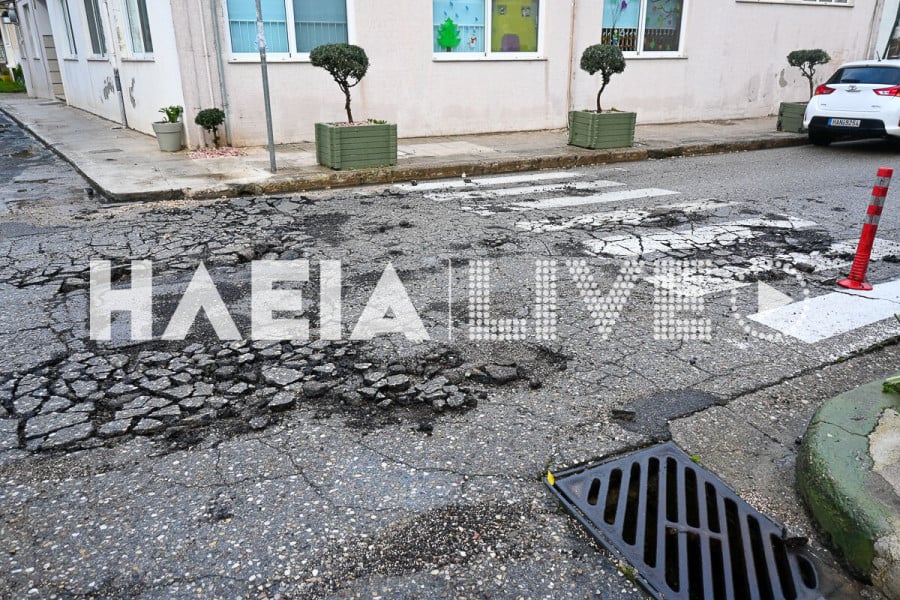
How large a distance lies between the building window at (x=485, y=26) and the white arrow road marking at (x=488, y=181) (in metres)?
4.14

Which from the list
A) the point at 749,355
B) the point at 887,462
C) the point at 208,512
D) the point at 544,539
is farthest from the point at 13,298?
the point at 887,462

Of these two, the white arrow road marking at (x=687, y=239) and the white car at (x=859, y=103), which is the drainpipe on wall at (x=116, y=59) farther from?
the white car at (x=859, y=103)

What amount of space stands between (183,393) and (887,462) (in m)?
3.43

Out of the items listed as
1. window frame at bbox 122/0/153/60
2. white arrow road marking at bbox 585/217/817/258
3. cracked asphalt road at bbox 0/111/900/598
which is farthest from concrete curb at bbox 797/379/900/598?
window frame at bbox 122/0/153/60

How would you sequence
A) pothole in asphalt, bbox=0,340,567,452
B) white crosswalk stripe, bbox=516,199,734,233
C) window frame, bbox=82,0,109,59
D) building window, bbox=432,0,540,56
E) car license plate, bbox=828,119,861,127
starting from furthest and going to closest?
window frame, bbox=82,0,109,59 < building window, bbox=432,0,540,56 < car license plate, bbox=828,119,861,127 < white crosswalk stripe, bbox=516,199,734,233 < pothole in asphalt, bbox=0,340,567,452

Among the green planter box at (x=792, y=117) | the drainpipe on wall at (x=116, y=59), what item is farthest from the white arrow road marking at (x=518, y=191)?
the drainpipe on wall at (x=116, y=59)

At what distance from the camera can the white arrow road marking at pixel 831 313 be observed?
4.39 metres

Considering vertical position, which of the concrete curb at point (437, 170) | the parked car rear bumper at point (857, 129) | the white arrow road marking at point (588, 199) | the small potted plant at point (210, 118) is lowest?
the white arrow road marking at point (588, 199)

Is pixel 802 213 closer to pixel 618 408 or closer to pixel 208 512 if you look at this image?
pixel 618 408

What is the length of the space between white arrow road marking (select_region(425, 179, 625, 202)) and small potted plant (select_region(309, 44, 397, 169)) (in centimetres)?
167

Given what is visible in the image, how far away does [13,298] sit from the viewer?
15.9ft

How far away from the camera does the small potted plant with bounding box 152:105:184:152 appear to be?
35.0 feet

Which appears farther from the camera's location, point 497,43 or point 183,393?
point 497,43

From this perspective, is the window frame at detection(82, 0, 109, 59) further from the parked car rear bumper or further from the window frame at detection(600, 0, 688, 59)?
the parked car rear bumper
